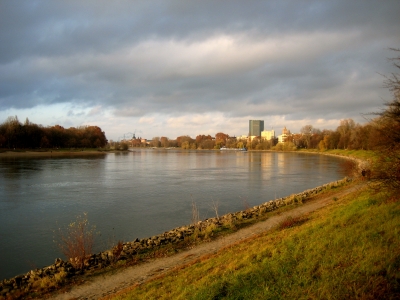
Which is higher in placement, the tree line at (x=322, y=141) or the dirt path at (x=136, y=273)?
the tree line at (x=322, y=141)

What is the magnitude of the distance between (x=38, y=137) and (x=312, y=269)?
99.5m

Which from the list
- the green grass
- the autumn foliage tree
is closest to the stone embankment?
the green grass

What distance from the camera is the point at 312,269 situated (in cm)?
542

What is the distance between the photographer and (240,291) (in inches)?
200

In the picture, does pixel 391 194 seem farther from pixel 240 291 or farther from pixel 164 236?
pixel 164 236

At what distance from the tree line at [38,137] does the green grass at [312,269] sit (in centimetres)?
8931

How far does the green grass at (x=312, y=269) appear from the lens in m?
4.65

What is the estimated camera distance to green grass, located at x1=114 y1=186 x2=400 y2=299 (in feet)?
15.3

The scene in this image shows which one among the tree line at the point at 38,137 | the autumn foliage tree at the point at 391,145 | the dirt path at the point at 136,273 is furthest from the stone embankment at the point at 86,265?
the tree line at the point at 38,137

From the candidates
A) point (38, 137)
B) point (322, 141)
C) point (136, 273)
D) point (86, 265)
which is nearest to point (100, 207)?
point (86, 265)

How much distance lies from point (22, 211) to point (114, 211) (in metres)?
5.25

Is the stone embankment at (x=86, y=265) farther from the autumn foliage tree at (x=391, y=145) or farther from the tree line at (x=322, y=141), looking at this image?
the tree line at (x=322, y=141)

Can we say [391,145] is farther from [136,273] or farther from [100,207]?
[100,207]

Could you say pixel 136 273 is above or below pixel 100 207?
above
